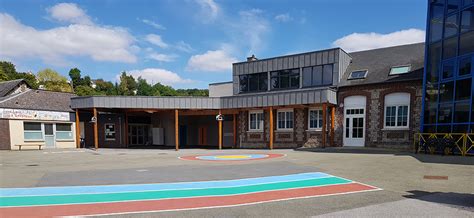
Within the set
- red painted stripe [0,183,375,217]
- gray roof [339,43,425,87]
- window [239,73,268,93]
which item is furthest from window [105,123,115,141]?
red painted stripe [0,183,375,217]

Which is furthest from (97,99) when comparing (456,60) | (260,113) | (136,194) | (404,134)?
(456,60)

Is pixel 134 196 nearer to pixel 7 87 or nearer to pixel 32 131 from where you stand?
pixel 32 131

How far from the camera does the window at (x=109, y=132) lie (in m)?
25.0

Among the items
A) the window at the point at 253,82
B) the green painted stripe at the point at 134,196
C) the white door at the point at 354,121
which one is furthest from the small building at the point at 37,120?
the white door at the point at 354,121

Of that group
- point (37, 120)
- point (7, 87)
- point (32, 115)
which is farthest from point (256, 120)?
point (7, 87)

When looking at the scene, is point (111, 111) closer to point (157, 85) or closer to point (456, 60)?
point (456, 60)

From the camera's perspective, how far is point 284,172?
935cm

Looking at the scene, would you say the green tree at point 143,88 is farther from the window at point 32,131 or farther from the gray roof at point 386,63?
the gray roof at point 386,63

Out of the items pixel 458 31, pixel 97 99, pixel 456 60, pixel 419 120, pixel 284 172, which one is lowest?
pixel 284 172

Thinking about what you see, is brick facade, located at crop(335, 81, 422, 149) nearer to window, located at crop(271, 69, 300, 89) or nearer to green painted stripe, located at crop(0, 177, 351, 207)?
window, located at crop(271, 69, 300, 89)

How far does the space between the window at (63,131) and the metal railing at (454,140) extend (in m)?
25.5

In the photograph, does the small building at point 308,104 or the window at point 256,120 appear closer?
the small building at point 308,104

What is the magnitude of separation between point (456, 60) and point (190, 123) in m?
22.2

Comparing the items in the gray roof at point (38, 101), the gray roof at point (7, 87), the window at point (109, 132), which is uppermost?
the gray roof at point (7, 87)
